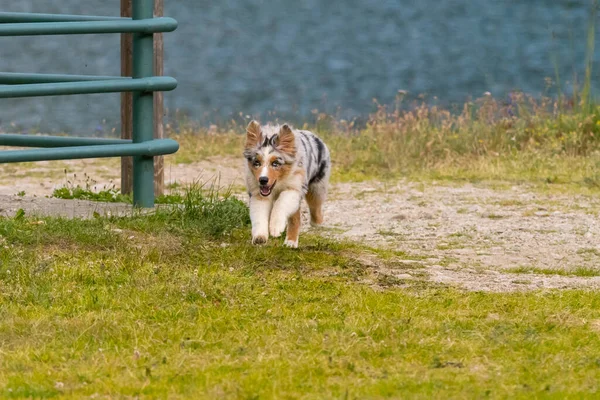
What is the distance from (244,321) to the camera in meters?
6.00

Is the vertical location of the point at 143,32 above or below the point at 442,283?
above

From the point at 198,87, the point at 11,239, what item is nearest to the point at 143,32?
the point at 11,239

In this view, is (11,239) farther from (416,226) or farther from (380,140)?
(380,140)

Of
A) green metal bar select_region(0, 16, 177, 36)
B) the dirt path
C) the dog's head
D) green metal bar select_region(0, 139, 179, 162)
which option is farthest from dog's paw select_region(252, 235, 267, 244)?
green metal bar select_region(0, 16, 177, 36)

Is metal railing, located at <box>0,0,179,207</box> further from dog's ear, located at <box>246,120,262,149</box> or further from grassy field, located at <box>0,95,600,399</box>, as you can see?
Result: dog's ear, located at <box>246,120,262,149</box>

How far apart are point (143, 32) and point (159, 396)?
13.2 feet

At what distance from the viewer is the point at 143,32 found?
832 cm

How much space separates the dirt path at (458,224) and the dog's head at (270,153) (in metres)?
0.99

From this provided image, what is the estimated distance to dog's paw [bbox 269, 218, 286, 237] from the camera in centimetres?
763

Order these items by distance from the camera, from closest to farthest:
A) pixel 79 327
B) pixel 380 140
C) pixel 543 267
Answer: pixel 79 327
pixel 543 267
pixel 380 140

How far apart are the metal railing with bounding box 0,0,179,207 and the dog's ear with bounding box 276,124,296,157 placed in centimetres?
110

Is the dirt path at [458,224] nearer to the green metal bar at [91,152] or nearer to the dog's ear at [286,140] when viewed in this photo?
the green metal bar at [91,152]

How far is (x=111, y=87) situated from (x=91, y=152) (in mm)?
462

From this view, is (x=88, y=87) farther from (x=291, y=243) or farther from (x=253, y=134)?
(x=291, y=243)
